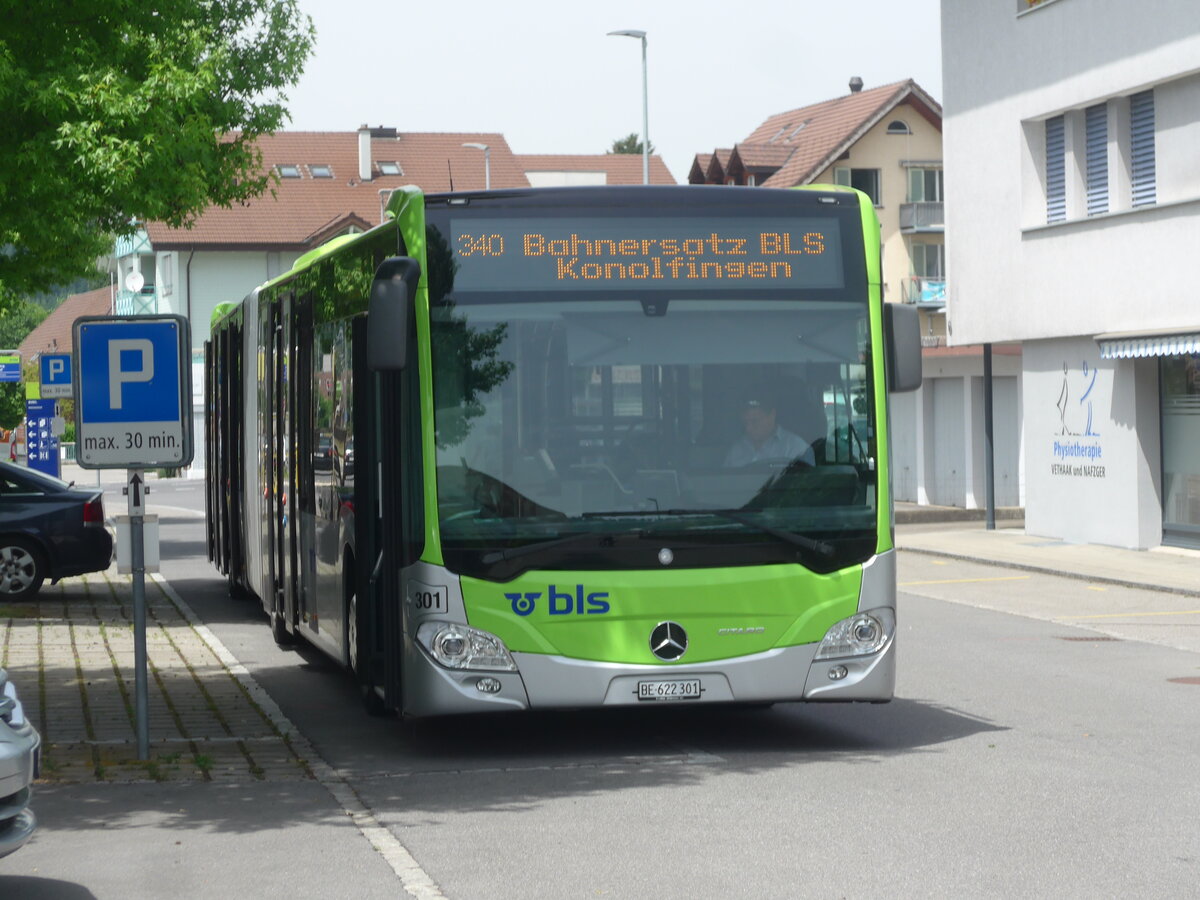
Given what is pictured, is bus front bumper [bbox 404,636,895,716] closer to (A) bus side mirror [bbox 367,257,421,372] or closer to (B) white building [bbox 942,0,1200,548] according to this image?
(A) bus side mirror [bbox 367,257,421,372]

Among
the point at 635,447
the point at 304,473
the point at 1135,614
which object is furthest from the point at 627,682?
the point at 1135,614

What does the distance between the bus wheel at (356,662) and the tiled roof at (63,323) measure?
10260 centimetres

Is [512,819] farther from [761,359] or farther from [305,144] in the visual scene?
[305,144]

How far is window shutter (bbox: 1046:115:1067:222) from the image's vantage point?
27.4m

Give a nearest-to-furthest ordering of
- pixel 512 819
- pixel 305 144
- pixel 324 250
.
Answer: pixel 512 819 → pixel 324 250 → pixel 305 144

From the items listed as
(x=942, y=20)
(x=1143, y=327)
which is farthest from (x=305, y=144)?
(x=1143, y=327)

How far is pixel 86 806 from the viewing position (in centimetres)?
867

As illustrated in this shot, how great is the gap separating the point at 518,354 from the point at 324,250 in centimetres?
334

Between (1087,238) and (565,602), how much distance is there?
720 inches

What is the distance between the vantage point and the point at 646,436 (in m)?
9.70

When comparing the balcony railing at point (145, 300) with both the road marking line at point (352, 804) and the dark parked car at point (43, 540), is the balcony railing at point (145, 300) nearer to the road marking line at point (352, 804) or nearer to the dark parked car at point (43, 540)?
the dark parked car at point (43, 540)

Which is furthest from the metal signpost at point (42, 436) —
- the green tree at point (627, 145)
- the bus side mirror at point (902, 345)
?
the green tree at point (627, 145)

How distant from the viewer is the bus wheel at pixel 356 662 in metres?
11.0

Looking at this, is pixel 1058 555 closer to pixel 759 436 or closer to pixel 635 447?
pixel 759 436
